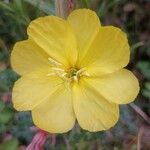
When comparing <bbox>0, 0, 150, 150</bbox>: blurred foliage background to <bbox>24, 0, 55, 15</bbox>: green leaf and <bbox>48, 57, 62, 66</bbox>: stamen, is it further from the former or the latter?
<bbox>48, 57, 62, 66</bbox>: stamen

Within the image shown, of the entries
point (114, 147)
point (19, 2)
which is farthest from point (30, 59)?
point (114, 147)

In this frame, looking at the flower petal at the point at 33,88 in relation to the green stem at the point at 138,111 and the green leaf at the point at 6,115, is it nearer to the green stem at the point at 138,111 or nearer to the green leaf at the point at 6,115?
the green leaf at the point at 6,115

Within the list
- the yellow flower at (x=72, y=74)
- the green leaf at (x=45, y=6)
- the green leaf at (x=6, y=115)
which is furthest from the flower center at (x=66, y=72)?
the green leaf at (x=45, y=6)

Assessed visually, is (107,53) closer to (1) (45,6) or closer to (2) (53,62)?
(2) (53,62)

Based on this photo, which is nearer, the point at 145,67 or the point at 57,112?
the point at 57,112

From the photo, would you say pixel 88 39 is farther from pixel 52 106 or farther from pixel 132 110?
pixel 132 110

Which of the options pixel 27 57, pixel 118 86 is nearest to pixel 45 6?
pixel 27 57
